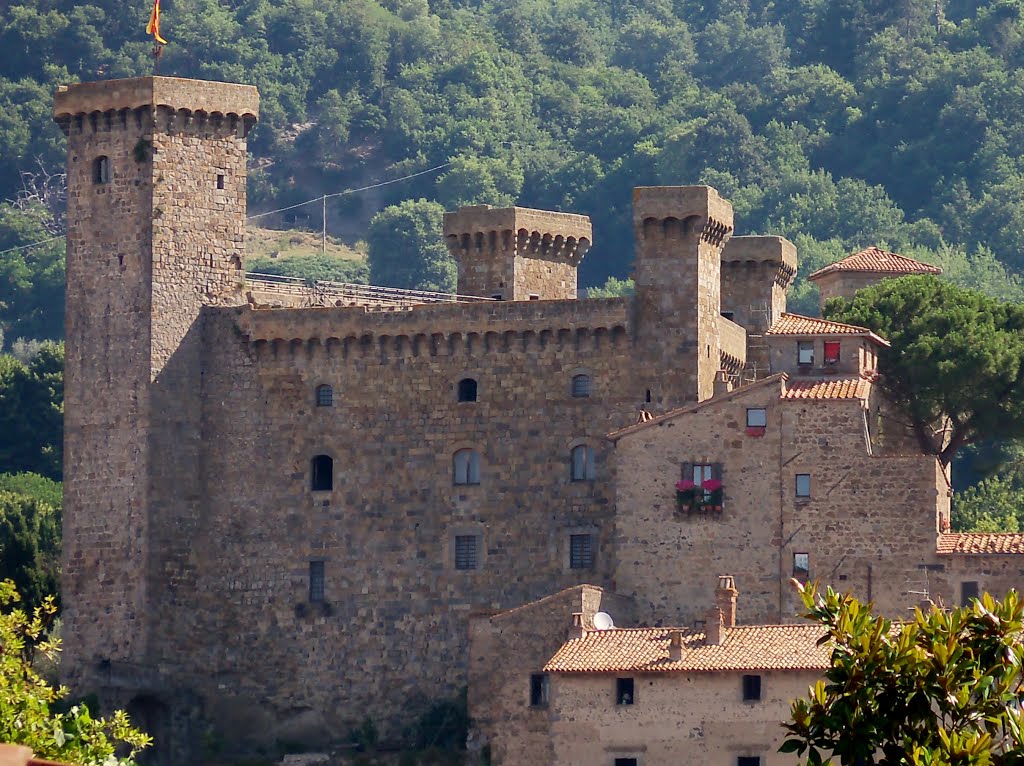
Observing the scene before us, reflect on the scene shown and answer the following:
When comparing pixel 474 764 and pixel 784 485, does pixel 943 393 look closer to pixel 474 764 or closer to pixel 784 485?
pixel 784 485

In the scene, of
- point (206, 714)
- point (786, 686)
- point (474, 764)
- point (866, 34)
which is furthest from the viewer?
point (866, 34)

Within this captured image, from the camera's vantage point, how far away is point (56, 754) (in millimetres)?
49500

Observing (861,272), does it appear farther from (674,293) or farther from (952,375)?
(674,293)

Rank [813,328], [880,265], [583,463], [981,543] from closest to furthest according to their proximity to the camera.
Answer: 1. [981,543]
2. [813,328]
3. [583,463]
4. [880,265]

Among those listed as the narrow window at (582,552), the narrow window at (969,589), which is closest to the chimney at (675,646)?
the narrow window at (969,589)

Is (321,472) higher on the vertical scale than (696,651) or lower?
higher

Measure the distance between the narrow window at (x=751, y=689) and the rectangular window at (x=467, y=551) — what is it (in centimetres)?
1171

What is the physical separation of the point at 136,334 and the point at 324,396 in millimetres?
4749

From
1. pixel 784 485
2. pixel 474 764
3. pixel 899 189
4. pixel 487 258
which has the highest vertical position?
pixel 899 189

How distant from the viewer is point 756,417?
7706 cm

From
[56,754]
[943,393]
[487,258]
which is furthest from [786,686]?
[56,754]

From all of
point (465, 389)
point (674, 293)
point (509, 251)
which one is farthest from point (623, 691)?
point (509, 251)

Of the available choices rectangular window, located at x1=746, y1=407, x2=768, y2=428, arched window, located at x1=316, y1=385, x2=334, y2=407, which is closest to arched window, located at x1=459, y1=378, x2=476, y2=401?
arched window, located at x1=316, y1=385, x2=334, y2=407

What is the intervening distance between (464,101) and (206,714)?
100104 mm
